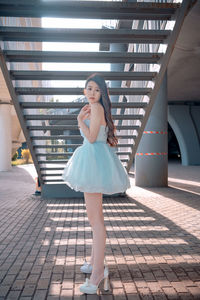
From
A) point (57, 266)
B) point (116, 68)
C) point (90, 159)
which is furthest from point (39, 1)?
point (116, 68)

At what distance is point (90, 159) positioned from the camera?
122 inches

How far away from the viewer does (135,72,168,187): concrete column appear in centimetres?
1102

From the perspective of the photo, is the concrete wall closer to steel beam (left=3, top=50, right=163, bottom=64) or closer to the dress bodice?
steel beam (left=3, top=50, right=163, bottom=64)

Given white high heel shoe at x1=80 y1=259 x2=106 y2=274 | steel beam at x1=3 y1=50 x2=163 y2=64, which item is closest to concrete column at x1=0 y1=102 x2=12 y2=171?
steel beam at x1=3 y1=50 x2=163 y2=64

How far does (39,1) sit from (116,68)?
13457mm

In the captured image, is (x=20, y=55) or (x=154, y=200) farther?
(x=154, y=200)

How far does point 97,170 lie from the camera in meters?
3.06

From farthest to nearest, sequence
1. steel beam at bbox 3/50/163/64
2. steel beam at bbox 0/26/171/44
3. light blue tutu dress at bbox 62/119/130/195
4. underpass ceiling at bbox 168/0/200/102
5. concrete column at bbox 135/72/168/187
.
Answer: concrete column at bbox 135/72/168/187 < underpass ceiling at bbox 168/0/200/102 < steel beam at bbox 3/50/163/64 < steel beam at bbox 0/26/171/44 < light blue tutu dress at bbox 62/119/130/195

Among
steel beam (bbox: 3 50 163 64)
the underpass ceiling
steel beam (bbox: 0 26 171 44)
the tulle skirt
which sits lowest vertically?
the tulle skirt

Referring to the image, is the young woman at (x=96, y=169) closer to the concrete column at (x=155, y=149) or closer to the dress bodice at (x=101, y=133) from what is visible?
the dress bodice at (x=101, y=133)

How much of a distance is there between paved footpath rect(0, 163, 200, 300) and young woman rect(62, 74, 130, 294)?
0.41 m

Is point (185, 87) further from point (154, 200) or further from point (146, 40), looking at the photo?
point (146, 40)

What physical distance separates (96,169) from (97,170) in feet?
0.05

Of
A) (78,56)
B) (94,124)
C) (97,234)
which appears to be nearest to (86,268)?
(97,234)
